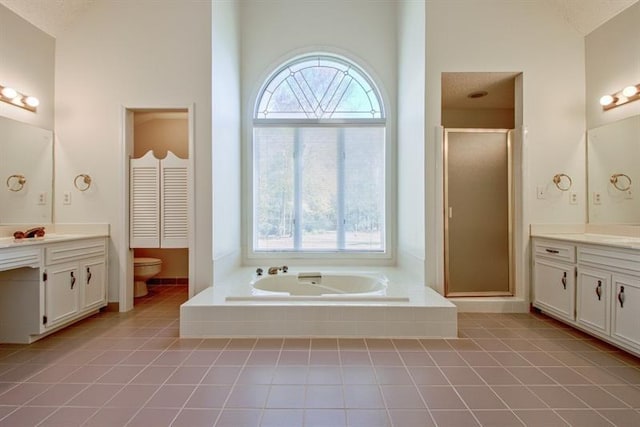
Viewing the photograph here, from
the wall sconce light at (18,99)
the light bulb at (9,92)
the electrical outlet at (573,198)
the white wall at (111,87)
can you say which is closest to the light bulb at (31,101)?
the wall sconce light at (18,99)

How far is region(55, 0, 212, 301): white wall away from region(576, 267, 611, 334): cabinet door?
378 centimetres

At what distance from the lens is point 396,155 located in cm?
406

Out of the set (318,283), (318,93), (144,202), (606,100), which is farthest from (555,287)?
(144,202)

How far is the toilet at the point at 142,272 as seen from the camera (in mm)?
3761

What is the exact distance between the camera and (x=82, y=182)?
3.25 metres

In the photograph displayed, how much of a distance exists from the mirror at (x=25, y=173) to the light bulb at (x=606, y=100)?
17.3 ft

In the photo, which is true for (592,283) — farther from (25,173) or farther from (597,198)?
(25,173)

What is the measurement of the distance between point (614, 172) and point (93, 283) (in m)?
4.93

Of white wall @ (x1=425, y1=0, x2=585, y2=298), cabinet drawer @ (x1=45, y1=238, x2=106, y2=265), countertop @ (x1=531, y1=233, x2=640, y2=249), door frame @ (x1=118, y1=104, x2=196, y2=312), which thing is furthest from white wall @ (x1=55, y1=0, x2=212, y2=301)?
countertop @ (x1=531, y1=233, x2=640, y2=249)

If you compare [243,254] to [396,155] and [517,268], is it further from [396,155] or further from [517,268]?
[517,268]

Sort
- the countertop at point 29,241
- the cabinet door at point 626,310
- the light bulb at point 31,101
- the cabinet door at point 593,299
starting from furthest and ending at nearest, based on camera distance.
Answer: the light bulb at point 31,101 < the cabinet door at point 593,299 < the countertop at point 29,241 < the cabinet door at point 626,310

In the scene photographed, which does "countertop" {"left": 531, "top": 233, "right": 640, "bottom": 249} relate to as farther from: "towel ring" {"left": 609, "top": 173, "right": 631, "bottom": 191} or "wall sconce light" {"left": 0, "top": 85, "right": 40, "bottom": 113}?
"wall sconce light" {"left": 0, "top": 85, "right": 40, "bottom": 113}

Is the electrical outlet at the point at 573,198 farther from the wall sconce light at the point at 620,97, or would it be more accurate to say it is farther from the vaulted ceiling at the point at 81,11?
the vaulted ceiling at the point at 81,11

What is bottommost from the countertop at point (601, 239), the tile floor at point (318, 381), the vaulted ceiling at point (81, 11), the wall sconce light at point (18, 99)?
the tile floor at point (318, 381)
